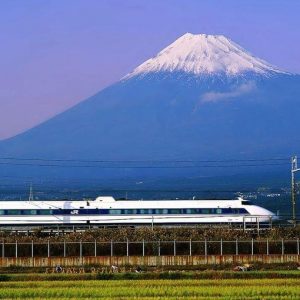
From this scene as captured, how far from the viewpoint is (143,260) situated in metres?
43.7

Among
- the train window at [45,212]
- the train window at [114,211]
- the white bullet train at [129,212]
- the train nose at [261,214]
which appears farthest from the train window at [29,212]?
the train nose at [261,214]

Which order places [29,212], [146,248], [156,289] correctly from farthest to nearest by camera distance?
[29,212] < [146,248] < [156,289]

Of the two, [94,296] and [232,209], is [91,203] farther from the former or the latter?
[94,296]

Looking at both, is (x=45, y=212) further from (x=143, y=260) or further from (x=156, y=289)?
(x=156, y=289)

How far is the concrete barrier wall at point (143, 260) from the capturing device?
142 feet

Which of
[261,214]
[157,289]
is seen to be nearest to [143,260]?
[157,289]

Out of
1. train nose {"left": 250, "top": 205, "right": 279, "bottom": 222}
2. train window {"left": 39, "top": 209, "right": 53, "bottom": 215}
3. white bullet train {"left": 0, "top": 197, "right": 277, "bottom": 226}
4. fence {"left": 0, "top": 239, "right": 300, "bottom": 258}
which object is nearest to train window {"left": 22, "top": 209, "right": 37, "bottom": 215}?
white bullet train {"left": 0, "top": 197, "right": 277, "bottom": 226}

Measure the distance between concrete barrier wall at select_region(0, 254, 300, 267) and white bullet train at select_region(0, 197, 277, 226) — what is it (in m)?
21.3

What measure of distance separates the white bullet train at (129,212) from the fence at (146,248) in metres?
18.0

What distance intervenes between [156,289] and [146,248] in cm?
1469

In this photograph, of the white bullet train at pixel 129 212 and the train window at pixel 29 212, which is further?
the train window at pixel 29 212

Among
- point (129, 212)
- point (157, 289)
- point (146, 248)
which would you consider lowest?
point (157, 289)

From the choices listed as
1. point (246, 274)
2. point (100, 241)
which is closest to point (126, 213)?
point (100, 241)

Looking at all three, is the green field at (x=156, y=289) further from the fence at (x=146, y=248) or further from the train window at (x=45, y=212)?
the train window at (x=45, y=212)
